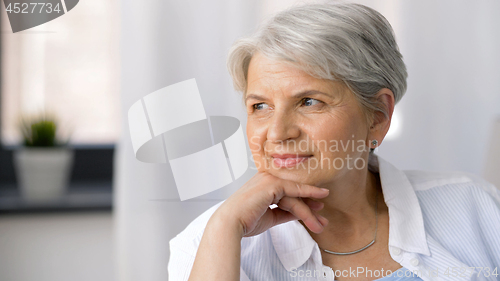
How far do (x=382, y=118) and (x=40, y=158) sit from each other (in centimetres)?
165

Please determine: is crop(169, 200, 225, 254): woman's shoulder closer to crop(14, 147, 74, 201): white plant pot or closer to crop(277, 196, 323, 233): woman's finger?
crop(277, 196, 323, 233): woman's finger

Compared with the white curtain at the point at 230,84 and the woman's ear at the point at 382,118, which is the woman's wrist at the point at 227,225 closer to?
the woman's ear at the point at 382,118

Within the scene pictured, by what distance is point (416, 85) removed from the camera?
1.88m

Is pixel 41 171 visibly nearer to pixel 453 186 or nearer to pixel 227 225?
pixel 227 225

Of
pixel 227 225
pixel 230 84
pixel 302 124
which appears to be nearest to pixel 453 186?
pixel 302 124

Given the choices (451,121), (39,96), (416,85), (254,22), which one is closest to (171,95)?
(254,22)

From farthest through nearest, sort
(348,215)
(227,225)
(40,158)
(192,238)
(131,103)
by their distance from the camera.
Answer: (40,158) → (131,103) → (348,215) → (192,238) → (227,225)

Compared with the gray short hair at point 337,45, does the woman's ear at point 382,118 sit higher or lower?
lower

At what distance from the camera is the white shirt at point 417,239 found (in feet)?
3.86

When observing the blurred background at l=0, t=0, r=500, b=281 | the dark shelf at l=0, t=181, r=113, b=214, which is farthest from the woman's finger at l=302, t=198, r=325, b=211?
the dark shelf at l=0, t=181, r=113, b=214

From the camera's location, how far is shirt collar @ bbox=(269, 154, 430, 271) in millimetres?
1193

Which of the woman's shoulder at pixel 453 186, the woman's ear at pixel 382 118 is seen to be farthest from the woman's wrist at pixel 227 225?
the woman's shoulder at pixel 453 186

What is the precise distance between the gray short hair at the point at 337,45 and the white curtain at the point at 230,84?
0.46 metres

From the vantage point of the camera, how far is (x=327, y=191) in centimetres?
113
